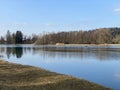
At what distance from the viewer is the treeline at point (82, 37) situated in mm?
134875

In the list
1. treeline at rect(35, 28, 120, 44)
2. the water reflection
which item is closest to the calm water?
the water reflection

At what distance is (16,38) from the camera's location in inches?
6334

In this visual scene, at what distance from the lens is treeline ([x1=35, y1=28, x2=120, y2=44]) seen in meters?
135

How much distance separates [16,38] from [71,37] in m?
38.3

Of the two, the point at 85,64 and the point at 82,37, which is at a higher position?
the point at 82,37

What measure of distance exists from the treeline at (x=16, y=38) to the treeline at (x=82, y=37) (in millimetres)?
14438

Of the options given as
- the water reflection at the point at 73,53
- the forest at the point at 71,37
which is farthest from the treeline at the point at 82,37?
the water reflection at the point at 73,53

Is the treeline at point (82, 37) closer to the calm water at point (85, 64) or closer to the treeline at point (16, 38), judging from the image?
the treeline at point (16, 38)

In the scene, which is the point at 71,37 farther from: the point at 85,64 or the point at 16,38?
the point at 85,64

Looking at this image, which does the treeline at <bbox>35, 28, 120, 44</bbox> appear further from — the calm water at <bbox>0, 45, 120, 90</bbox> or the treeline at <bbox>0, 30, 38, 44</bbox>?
the calm water at <bbox>0, 45, 120, 90</bbox>

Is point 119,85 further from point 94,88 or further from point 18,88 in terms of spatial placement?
point 18,88

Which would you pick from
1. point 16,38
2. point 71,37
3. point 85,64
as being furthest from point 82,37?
point 85,64

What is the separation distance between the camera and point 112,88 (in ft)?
48.0

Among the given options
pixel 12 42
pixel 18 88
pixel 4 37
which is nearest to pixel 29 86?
pixel 18 88
